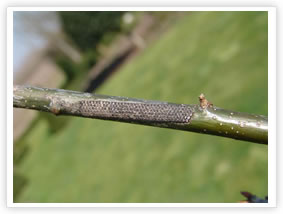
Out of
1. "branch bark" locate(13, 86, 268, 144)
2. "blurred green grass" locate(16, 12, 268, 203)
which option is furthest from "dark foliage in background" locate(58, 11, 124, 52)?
"branch bark" locate(13, 86, 268, 144)

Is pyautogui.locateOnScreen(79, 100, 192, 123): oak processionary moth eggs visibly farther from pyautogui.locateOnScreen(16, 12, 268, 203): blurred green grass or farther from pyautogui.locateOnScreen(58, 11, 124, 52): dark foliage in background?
pyautogui.locateOnScreen(58, 11, 124, 52): dark foliage in background

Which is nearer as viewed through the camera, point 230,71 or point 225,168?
point 225,168

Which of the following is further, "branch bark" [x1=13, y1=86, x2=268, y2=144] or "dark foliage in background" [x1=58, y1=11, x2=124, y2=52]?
"dark foliage in background" [x1=58, y1=11, x2=124, y2=52]

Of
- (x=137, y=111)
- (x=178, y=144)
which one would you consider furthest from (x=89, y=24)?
(x=137, y=111)

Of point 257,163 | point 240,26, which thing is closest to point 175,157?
point 257,163

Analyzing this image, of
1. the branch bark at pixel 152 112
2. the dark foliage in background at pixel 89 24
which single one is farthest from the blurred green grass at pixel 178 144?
the branch bark at pixel 152 112
